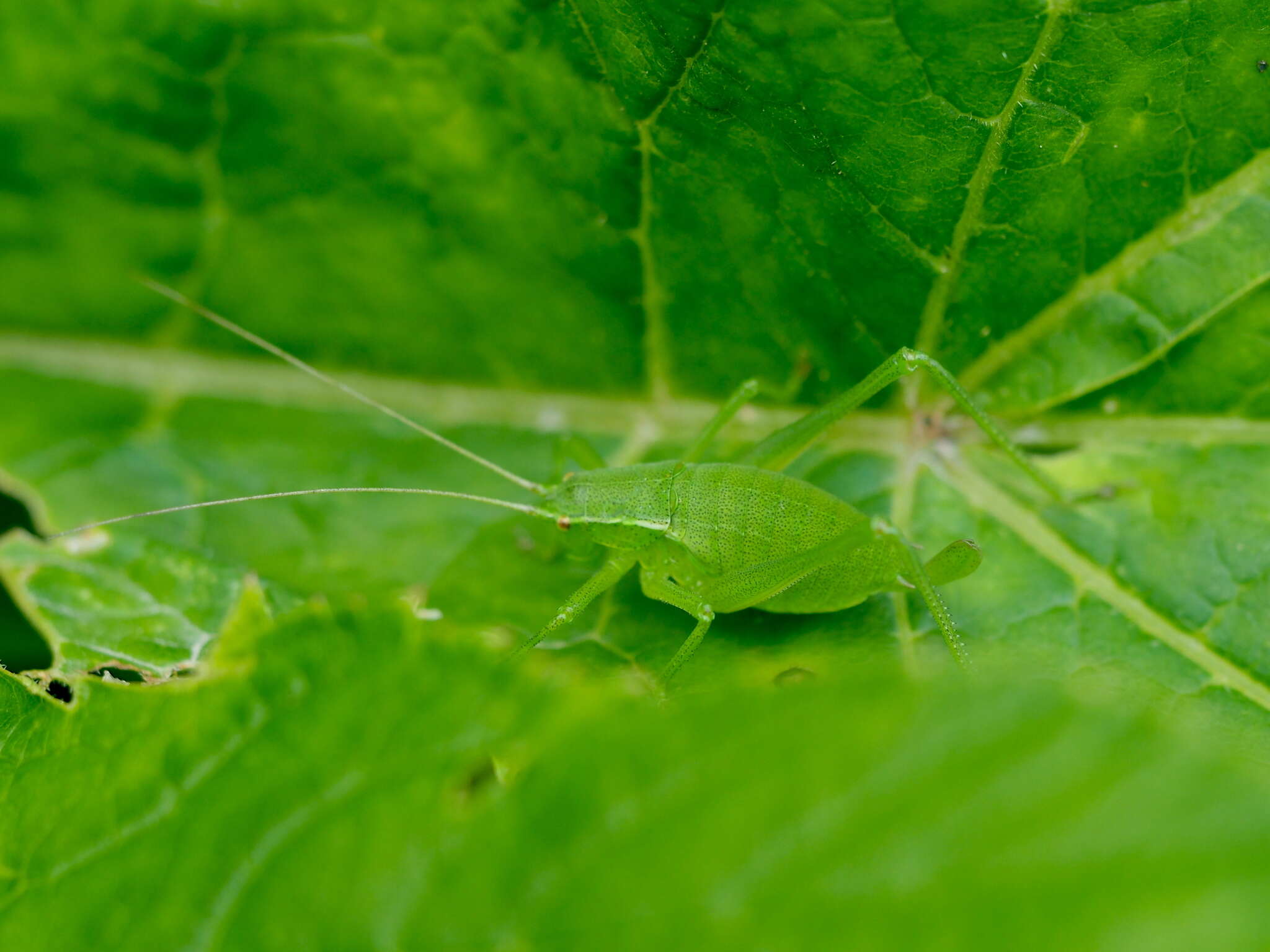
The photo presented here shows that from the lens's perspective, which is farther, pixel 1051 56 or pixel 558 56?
pixel 558 56

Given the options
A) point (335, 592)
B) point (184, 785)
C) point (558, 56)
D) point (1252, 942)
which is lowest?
point (1252, 942)

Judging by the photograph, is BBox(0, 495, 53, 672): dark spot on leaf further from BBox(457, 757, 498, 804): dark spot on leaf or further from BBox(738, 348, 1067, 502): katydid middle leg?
BBox(738, 348, 1067, 502): katydid middle leg

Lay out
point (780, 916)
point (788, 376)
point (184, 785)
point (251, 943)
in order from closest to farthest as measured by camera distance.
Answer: point (780, 916), point (251, 943), point (184, 785), point (788, 376)

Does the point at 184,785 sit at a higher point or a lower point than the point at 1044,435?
lower

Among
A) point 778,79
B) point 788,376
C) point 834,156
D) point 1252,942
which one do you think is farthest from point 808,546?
point 1252,942

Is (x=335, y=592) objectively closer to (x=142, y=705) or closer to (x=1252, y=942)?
(x=142, y=705)

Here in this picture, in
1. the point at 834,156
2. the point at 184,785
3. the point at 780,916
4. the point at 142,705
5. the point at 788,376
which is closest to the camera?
the point at 780,916
